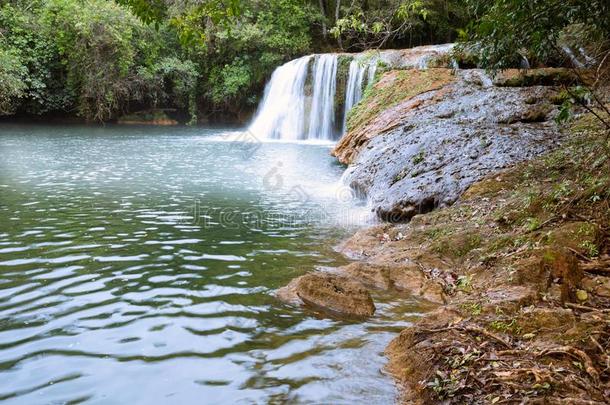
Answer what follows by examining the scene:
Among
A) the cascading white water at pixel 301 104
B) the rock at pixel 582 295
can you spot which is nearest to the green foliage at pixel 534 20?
the rock at pixel 582 295

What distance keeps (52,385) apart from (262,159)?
12.8m

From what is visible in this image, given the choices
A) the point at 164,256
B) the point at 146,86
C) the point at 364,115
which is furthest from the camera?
the point at 146,86

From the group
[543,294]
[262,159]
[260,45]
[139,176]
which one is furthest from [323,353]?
[260,45]

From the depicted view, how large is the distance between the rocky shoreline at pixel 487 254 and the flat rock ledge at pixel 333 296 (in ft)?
0.04

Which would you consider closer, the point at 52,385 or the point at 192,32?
the point at 52,385

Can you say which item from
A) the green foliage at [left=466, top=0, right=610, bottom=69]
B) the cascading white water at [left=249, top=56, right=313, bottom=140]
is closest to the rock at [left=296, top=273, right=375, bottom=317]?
the green foliage at [left=466, top=0, right=610, bottom=69]

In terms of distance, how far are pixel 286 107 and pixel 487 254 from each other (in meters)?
→ 18.8

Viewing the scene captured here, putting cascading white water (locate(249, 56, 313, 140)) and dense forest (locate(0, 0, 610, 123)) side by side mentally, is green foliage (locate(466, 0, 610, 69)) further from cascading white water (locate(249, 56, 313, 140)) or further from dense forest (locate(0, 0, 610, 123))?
cascading white water (locate(249, 56, 313, 140))

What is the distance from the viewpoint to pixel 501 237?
5.56m

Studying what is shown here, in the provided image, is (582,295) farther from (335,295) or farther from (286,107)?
(286,107)

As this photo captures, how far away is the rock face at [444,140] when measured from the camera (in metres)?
8.35

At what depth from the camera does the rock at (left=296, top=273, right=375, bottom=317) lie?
4.70 m

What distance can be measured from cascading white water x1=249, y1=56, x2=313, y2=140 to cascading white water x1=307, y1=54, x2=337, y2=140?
0.66 metres

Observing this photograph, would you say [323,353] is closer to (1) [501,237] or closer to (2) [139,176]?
→ (1) [501,237]
